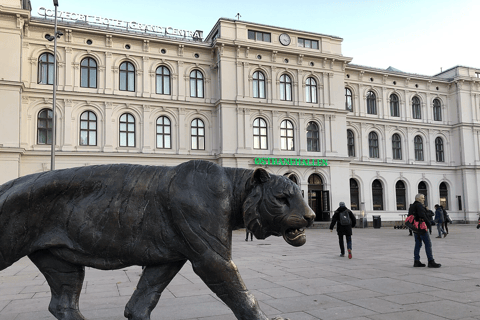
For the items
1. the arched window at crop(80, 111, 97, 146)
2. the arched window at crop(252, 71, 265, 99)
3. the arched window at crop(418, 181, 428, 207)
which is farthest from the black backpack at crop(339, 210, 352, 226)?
the arched window at crop(418, 181, 428, 207)

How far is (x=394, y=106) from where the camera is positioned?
4156cm

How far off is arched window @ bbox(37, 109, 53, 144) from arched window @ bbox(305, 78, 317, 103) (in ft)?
65.9

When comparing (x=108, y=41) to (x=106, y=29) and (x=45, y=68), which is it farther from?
(x=45, y=68)

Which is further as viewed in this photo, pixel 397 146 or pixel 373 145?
pixel 397 146

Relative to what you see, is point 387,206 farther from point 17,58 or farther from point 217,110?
point 17,58

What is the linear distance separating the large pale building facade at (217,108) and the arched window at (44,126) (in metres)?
0.07

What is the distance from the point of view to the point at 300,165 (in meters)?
33.3

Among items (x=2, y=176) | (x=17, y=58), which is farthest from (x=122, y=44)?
(x=2, y=176)

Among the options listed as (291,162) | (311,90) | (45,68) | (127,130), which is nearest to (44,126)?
(45,68)

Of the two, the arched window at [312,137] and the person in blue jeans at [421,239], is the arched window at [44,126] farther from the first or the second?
the person in blue jeans at [421,239]

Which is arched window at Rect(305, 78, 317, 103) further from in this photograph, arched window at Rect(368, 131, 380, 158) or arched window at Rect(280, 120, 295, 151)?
arched window at Rect(368, 131, 380, 158)

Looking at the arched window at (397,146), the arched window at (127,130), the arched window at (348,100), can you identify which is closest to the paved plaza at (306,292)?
the arched window at (127,130)

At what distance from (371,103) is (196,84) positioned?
17858mm

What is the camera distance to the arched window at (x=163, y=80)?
32.2 meters
